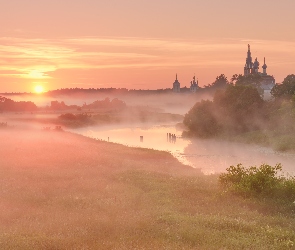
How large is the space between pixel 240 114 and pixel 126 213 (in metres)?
67.2

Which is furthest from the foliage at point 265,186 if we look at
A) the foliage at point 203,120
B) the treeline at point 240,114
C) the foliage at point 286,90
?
the foliage at point 286,90

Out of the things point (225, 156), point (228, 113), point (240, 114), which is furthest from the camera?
point (228, 113)

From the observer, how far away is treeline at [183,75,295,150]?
262 feet

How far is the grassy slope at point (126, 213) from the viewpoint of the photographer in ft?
57.6

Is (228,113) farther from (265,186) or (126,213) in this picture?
(126,213)

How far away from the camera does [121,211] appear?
72.5ft

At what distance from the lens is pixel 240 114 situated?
85.4 m

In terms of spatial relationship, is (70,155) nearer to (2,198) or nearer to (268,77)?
(2,198)

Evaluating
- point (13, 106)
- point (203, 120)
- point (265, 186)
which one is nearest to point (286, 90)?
point (203, 120)

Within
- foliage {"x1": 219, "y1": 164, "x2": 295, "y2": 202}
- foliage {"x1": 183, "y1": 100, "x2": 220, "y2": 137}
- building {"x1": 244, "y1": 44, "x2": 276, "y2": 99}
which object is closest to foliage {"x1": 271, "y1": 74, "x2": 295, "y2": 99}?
foliage {"x1": 183, "y1": 100, "x2": 220, "y2": 137}

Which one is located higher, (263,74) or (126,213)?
(263,74)

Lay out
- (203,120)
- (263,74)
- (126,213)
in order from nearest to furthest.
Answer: (126,213) < (203,120) < (263,74)

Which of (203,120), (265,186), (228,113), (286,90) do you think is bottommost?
(265,186)

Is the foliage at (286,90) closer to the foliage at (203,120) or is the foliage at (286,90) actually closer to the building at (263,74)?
the foliage at (203,120)
